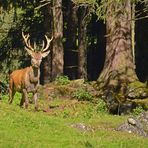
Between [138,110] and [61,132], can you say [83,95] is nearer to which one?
[138,110]

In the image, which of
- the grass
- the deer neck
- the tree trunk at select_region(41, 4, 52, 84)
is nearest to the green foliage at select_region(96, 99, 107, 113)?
the grass

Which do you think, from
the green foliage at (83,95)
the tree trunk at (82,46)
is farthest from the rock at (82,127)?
the tree trunk at (82,46)

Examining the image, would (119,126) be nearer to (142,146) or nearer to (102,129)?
(102,129)

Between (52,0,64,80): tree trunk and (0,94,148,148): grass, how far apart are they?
25.7 ft

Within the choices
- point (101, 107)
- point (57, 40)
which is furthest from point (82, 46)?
point (101, 107)

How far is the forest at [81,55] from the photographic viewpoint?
20.5m

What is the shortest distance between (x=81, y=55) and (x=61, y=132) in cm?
1652

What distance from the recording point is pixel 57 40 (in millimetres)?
27969

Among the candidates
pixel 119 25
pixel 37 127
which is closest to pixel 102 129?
pixel 37 127

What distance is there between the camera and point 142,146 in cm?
1427

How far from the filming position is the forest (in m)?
20.5

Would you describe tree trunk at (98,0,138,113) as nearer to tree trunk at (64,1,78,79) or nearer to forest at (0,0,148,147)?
forest at (0,0,148,147)

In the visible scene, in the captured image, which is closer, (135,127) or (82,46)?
(135,127)

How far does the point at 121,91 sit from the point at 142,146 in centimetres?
778
